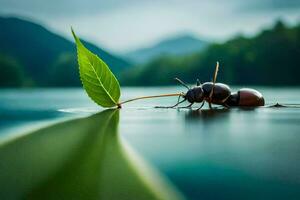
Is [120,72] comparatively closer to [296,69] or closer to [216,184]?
[296,69]

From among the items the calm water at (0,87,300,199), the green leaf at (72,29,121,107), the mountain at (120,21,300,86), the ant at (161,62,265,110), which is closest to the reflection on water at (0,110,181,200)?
the calm water at (0,87,300,199)

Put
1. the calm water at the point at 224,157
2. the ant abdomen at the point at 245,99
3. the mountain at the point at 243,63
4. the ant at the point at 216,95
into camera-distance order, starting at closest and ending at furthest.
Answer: the calm water at the point at 224,157 < the ant at the point at 216,95 < the ant abdomen at the point at 245,99 < the mountain at the point at 243,63

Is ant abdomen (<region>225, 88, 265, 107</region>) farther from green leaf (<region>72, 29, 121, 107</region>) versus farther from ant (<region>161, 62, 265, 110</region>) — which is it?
green leaf (<region>72, 29, 121, 107</region>)

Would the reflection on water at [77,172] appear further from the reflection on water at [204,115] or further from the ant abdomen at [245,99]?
the ant abdomen at [245,99]

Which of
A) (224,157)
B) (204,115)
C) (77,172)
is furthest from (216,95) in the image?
(77,172)

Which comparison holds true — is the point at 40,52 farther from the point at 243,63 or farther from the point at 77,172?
the point at 77,172

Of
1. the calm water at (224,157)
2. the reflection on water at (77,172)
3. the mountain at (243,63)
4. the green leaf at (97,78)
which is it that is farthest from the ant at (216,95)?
the mountain at (243,63)
